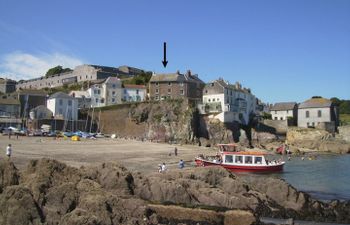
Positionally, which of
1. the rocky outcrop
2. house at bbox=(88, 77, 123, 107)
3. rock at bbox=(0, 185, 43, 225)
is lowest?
rock at bbox=(0, 185, 43, 225)

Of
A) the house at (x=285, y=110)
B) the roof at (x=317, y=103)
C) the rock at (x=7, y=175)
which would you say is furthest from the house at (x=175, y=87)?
the rock at (x=7, y=175)

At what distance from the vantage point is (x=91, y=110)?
81125 millimetres

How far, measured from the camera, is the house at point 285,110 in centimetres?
9362

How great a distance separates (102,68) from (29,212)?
97888 mm

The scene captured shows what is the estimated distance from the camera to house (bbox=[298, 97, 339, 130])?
85812 millimetres

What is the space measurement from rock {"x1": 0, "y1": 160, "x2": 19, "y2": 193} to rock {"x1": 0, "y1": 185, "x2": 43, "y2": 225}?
133 inches

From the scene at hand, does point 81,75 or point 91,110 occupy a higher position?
point 81,75

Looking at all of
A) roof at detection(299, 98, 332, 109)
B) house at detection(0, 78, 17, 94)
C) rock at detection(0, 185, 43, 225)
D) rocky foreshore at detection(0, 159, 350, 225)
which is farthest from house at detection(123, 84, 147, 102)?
rock at detection(0, 185, 43, 225)

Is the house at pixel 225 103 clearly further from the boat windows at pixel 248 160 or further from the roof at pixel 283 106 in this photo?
the boat windows at pixel 248 160

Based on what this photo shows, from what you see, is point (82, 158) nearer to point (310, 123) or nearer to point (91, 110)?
point (91, 110)

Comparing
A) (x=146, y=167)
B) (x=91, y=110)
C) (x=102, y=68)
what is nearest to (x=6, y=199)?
(x=146, y=167)

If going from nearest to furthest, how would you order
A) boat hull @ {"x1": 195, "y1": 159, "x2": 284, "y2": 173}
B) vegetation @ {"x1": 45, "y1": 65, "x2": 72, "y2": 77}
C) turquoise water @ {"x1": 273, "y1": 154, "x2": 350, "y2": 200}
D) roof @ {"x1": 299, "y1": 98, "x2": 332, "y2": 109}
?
turquoise water @ {"x1": 273, "y1": 154, "x2": 350, "y2": 200} → boat hull @ {"x1": 195, "y1": 159, "x2": 284, "y2": 173} → roof @ {"x1": 299, "y1": 98, "x2": 332, "y2": 109} → vegetation @ {"x1": 45, "y1": 65, "x2": 72, "y2": 77}

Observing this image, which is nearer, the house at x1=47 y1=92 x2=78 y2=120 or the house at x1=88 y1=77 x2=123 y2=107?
the house at x1=47 y1=92 x2=78 y2=120

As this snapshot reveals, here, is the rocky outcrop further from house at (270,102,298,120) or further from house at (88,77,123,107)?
house at (88,77,123,107)
